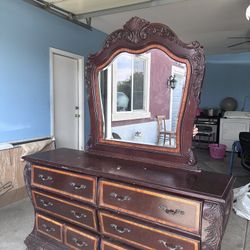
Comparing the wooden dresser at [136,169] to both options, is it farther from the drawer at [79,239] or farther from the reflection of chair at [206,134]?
the reflection of chair at [206,134]

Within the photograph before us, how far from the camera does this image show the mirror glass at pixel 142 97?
5.81 ft

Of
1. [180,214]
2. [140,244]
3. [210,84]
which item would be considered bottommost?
[140,244]

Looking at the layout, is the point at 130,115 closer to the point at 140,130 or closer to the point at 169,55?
the point at 140,130

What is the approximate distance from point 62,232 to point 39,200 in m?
0.32

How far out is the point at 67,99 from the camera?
4008 mm

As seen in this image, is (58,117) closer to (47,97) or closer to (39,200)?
(47,97)

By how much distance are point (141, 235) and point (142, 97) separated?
1136mm

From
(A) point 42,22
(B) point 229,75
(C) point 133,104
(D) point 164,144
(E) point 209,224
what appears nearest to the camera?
(E) point 209,224

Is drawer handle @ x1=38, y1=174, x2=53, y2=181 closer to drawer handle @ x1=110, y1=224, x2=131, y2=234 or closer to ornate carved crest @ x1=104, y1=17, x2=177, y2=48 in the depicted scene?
drawer handle @ x1=110, y1=224, x2=131, y2=234

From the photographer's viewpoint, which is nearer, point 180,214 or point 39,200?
point 180,214

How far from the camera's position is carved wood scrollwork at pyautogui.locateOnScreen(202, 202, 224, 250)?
123 centimetres

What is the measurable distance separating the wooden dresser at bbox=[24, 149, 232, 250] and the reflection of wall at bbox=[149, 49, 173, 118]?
54cm

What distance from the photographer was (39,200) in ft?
6.40

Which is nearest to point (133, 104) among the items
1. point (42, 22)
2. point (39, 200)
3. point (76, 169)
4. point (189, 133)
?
point (189, 133)
